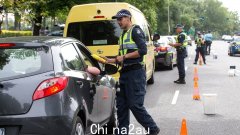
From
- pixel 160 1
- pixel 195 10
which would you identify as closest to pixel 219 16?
pixel 195 10

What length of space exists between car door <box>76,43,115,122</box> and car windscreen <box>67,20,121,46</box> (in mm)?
3986

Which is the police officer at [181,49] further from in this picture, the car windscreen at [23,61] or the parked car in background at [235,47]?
the parked car in background at [235,47]

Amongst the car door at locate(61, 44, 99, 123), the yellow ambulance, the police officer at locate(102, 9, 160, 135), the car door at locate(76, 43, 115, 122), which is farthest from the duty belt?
the yellow ambulance

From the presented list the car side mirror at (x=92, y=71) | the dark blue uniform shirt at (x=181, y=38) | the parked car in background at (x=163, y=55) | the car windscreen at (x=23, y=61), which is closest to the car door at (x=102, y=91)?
the car side mirror at (x=92, y=71)

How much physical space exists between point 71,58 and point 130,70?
1.11m

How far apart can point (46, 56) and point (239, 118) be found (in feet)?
16.5

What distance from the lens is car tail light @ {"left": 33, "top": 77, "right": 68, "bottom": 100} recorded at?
4.59 m

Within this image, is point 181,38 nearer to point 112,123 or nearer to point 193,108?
point 193,108

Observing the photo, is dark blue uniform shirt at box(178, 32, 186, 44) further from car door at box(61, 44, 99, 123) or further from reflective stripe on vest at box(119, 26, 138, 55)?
car door at box(61, 44, 99, 123)

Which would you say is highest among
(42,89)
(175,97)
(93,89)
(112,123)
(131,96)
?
(42,89)

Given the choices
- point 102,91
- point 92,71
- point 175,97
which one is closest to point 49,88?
point 92,71

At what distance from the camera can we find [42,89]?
4.61 meters

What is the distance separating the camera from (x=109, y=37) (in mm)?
10781

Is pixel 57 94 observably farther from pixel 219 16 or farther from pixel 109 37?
pixel 219 16
